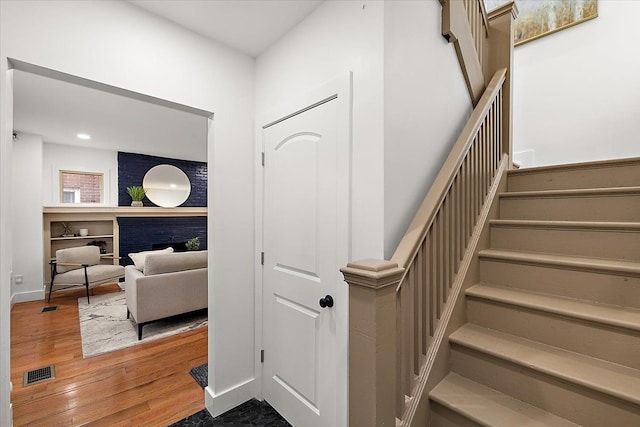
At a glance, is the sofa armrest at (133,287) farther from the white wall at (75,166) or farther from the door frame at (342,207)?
the white wall at (75,166)

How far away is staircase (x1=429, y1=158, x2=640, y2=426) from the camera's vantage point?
109cm

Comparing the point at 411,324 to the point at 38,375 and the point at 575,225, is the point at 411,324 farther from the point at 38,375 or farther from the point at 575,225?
the point at 38,375

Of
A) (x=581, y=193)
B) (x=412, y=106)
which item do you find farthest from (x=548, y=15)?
(x=412, y=106)

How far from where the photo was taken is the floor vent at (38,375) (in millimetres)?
2293

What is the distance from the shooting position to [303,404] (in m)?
1.70

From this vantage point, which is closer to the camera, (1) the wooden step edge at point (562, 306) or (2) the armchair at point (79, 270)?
(1) the wooden step edge at point (562, 306)

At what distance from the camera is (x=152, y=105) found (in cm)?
321

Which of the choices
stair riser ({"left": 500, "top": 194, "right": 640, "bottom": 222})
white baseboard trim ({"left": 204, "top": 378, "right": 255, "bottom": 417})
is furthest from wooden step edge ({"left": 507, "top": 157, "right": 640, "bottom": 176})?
white baseboard trim ({"left": 204, "top": 378, "right": 255, "bottom": 417})

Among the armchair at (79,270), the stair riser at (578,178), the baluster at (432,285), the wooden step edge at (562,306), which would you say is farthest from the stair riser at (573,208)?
the armchair at (79,270)

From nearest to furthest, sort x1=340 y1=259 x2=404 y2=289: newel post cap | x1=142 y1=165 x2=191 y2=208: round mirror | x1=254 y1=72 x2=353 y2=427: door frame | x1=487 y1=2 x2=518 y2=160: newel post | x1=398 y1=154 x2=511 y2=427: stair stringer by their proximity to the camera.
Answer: x1=340 y1=259 x2=404 y2=289: newel post cap
x1=398 y1=154 x2=511 y2=427: stair stringer
x1=254 y1=72 x2=353 y2=427: door frame
x1=487 y1=2 x2=518 y2=160: newel post
x1=142 y1=165 x2=191 y2=208: round mirror

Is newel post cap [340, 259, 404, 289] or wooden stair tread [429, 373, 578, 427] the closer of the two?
newel post cap [340, 259, 404, 289]

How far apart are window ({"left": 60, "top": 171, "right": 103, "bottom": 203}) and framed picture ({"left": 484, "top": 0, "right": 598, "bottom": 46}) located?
7.01 meters

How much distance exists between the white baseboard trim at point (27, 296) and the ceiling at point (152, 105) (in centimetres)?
244

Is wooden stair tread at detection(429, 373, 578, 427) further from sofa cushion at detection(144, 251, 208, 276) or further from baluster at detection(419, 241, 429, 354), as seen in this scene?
sofa cushion at detection(144, 251, 208, 276)
